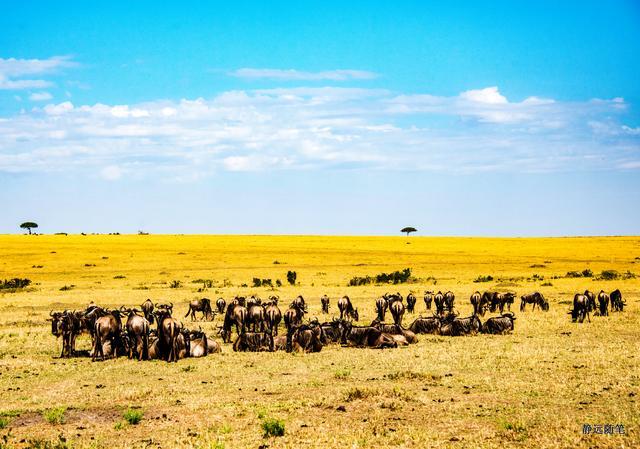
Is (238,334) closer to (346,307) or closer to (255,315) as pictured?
(255,315)

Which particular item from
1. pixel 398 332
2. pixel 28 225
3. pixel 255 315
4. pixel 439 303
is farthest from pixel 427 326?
pixel 28 225

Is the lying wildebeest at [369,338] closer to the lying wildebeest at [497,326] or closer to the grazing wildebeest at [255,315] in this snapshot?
the grazing wildebeest at [255,315]

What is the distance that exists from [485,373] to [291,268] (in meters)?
52.2

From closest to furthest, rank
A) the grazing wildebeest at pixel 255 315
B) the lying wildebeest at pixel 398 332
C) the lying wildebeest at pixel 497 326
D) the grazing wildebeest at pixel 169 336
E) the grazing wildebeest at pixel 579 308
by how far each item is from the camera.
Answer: the grazing wildebeest at pixel 169 336 < the lying wildebeest at pixel 398 332 < the grazing wildebeest at pixel 255 315 < the lying wildebeest at pixel 497 326 < the grazing wildebeest at pixel 579 308

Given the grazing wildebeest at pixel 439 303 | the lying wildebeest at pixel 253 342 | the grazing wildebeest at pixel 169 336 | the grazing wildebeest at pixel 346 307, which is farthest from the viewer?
the grazing wildebeest at pixel 439 303

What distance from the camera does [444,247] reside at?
345ft

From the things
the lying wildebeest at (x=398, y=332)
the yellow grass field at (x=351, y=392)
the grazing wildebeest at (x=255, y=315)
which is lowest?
the yellow grass field at (x=351, y=392)

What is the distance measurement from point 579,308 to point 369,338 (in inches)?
476

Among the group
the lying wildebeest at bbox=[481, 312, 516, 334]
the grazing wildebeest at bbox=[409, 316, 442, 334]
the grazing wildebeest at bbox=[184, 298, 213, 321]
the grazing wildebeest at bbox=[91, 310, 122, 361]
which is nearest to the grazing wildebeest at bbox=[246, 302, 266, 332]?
the grazing wildebeest at bbox=[91, 310, 122, 361]

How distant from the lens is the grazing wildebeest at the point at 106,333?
823 inches

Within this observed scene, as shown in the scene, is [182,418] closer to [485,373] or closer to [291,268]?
[485,373]

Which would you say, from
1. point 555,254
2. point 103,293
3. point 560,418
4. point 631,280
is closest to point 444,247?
point 555,254

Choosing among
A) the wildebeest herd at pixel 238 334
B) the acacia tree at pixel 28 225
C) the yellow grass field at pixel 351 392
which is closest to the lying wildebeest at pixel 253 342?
the wildebeest herd at pixel 238 334

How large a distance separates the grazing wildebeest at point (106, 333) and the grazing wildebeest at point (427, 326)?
11.4 m
